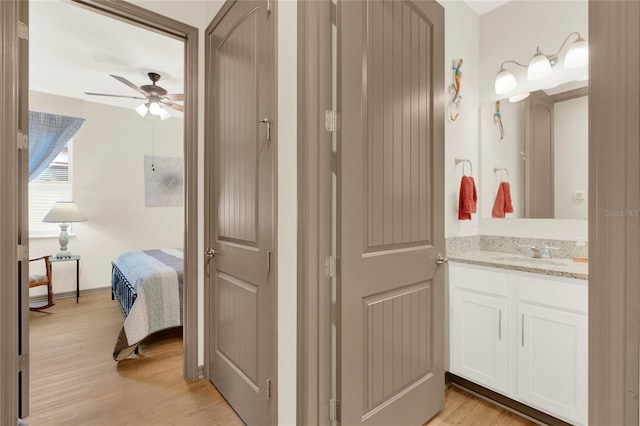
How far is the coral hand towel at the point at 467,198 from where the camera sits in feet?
7.75

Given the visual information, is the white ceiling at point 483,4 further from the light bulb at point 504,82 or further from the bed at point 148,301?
the bed at point 148,301

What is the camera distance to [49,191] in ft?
14.2

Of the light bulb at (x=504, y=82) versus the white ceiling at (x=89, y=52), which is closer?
the light bulb at (x=504, y=82)

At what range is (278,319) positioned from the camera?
150cm

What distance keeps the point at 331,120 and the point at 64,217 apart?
4203 mm

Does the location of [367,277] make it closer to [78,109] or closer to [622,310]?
[622,310]

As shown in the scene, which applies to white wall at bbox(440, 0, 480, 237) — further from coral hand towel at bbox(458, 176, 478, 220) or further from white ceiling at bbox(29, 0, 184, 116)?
white ceiling at bbox(29, 0, 184, 116)

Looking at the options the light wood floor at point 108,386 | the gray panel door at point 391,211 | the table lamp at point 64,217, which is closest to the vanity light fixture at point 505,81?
the gray panel door at point 391,211

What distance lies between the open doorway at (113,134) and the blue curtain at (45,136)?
0.17 meters

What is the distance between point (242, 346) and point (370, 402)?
74 cm

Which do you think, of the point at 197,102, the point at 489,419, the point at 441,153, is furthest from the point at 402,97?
the point at 489,419

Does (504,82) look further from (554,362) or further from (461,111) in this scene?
(554,362)

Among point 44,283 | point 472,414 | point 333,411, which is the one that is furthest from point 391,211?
point 44,283

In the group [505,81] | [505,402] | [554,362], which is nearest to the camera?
[554,362]
